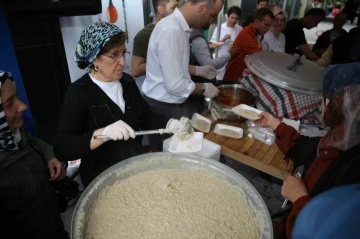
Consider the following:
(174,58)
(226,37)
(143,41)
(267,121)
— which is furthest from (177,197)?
(226,37)

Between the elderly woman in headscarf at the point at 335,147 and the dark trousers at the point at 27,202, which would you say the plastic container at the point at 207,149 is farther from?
the dark trousers at the point at 27,202

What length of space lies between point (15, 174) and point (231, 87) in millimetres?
1652

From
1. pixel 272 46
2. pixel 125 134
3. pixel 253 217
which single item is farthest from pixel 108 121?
pixel 272 46

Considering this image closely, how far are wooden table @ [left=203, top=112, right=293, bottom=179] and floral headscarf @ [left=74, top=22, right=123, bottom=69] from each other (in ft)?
3.01

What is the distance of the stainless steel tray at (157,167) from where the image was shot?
900 mm

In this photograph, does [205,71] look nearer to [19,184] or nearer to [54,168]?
[54,168]

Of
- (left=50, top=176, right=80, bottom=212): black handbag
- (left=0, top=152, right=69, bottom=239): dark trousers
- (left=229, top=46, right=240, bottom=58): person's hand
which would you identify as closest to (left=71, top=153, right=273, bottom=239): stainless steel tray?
(left=0, top=152, right=69, bottom=239): dark trousers

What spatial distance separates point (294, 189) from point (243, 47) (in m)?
2.18

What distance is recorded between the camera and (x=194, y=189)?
3.78 feet

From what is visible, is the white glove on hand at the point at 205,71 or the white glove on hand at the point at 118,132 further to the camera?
the white glove on hand at the point at 205,71

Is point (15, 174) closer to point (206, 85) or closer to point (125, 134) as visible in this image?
point (125, 134)

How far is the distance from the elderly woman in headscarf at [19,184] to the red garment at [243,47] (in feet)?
8.16

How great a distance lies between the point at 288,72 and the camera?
1.80 m

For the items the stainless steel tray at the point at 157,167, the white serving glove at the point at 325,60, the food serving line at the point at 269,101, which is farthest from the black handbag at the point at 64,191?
the white serving glove at the point at 325,60
